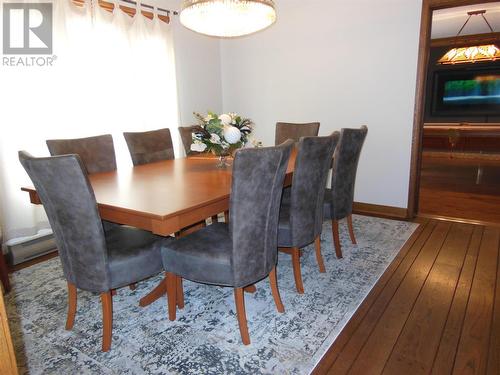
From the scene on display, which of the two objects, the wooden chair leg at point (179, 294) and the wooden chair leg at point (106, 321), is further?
the wooden chair leg at point (179, 294)

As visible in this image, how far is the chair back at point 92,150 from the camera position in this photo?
237 centimetres

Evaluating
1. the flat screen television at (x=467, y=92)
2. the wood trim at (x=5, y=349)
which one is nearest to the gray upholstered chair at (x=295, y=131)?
the wood trim at (x=5, y=349)

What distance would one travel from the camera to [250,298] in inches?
88.4

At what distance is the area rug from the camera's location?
1676mm

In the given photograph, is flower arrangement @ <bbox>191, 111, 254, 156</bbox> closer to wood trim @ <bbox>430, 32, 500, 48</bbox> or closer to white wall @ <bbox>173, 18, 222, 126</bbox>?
white wall @ <bbox>173, 18, 222, 126</bbox>

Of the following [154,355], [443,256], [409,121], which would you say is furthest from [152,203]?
[409,121]

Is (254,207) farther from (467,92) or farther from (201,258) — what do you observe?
(467,92)

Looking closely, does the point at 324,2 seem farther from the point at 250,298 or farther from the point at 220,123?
the point at 250,298

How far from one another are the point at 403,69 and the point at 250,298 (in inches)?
107

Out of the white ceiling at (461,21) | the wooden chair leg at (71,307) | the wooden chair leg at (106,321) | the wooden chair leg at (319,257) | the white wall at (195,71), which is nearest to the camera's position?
the wooden chair leg at (106,321)

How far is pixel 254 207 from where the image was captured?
166 cm

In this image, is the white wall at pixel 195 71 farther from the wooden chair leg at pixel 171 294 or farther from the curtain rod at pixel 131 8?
the wooden chair leg at pixel 171 294

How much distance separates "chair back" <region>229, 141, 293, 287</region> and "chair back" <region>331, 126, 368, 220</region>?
35.3 inches

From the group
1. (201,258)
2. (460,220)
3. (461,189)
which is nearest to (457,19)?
(461,189)
